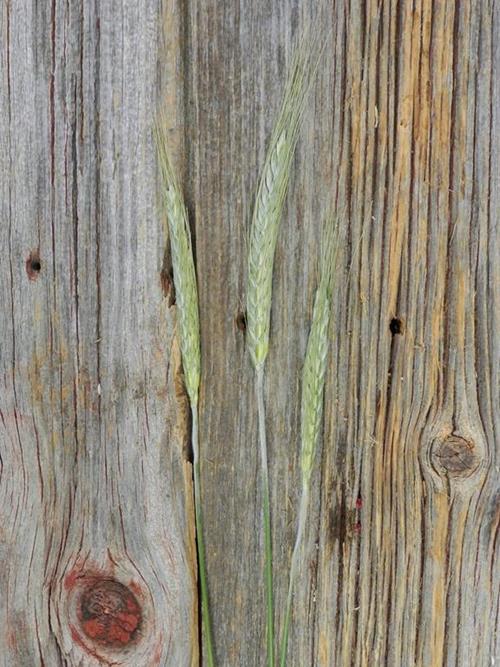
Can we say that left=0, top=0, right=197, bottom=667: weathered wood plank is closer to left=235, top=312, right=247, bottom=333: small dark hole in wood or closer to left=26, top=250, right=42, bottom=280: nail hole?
left=26, top=250, right=42, bottom=280: nail hole

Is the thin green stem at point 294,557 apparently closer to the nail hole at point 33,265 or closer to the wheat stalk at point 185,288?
the wheat stalk at point 185,288

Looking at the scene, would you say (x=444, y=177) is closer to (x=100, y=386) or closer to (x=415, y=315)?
(x=415, y=315)

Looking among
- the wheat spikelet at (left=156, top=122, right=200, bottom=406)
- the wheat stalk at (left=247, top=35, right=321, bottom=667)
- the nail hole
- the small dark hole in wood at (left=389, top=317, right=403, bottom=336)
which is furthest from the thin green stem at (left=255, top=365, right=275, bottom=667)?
the nail hole

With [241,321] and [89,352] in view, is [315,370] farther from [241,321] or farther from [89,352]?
[89,352]

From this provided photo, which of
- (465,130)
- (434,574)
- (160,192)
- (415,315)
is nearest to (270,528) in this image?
(434,574)

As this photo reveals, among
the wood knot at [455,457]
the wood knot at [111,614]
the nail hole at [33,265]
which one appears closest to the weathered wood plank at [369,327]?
the wood knot at [455,457]
